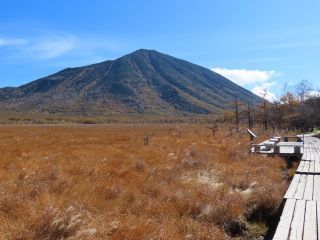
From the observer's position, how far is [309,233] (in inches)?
251

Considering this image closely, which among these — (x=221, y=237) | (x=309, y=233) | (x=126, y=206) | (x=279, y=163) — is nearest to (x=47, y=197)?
(x=126, y=206)

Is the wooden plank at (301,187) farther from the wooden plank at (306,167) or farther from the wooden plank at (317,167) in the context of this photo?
the wooden plank at (317,167)

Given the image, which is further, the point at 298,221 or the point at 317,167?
the point at 317,167

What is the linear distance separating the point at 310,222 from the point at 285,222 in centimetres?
40

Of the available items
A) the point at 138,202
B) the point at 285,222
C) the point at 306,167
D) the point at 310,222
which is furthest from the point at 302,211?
the point at 306,167

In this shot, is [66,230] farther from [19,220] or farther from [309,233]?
[309,233]

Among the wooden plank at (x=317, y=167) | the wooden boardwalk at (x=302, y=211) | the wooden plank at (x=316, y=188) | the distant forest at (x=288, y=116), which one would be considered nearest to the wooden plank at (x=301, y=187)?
the wooden boardwalk at (x=302, y=211)

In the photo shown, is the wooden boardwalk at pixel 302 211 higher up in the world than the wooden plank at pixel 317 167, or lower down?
lower down

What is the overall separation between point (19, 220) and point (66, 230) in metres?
0.97

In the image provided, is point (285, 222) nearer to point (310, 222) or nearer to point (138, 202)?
point (310, 222)

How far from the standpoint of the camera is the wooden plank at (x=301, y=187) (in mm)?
8851

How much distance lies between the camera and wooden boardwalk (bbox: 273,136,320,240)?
6363 mm

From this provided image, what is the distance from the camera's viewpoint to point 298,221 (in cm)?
696

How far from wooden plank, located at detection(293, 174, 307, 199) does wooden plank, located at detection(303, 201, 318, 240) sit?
566 mm
